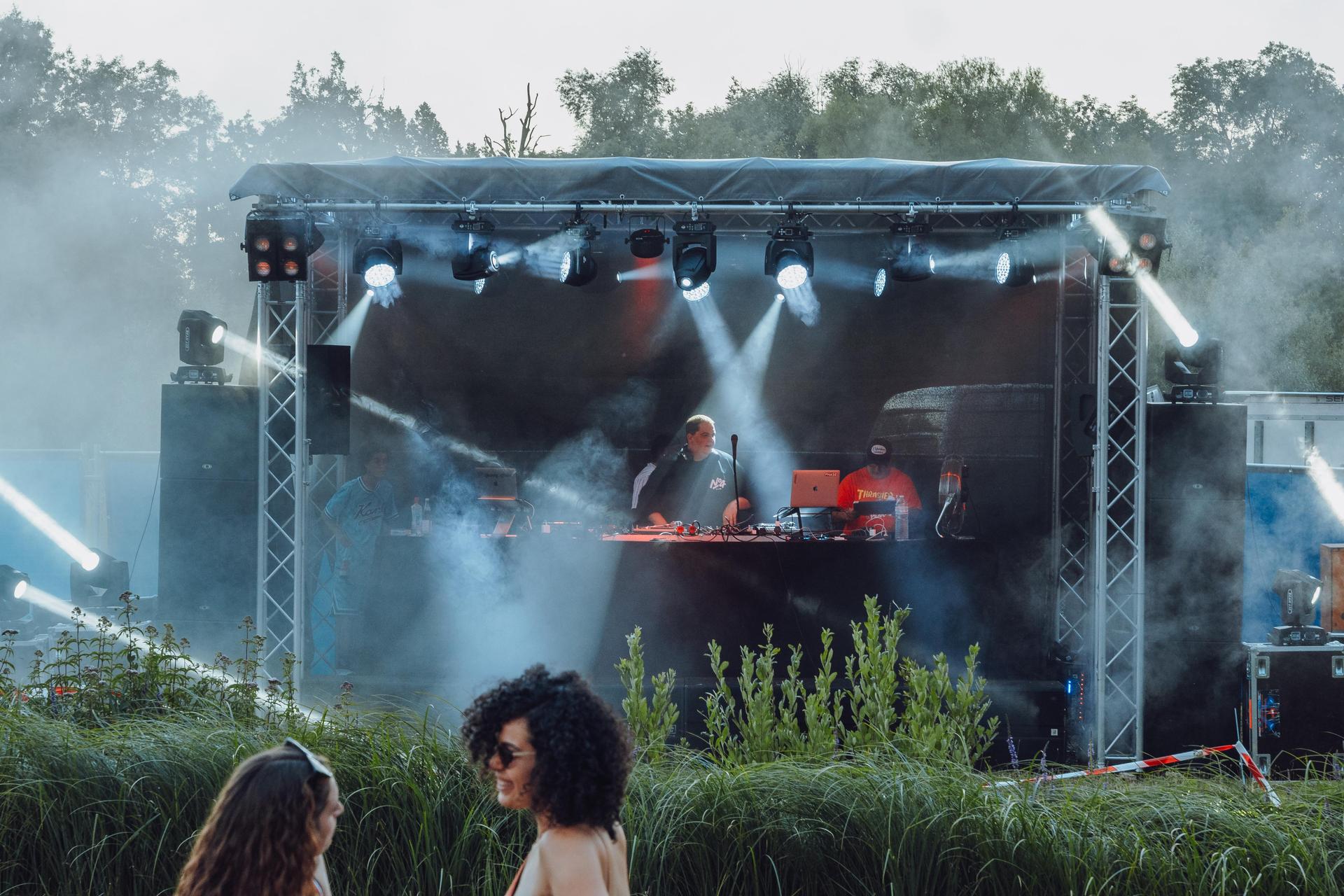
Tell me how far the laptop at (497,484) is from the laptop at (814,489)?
208cm

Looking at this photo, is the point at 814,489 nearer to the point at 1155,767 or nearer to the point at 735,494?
the point at 735,494

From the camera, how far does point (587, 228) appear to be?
720 centimetres

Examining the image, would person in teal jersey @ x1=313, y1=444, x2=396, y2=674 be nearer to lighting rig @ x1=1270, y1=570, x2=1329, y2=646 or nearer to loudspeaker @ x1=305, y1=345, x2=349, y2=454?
loudspeaker @ x1=305, y1=345, x2=349, y2=454

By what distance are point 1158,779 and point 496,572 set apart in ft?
15.7

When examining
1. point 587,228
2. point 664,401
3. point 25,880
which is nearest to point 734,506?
point 664,401

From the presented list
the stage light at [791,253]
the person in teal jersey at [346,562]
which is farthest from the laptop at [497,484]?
the stage light at [791,253]

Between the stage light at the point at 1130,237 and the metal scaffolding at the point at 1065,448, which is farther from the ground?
the stage light at the point at 1130,237

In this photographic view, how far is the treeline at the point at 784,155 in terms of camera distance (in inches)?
987

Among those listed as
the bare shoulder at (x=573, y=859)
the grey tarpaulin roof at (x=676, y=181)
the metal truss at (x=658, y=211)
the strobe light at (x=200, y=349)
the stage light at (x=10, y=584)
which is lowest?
the stage light at (x=10, y=584)

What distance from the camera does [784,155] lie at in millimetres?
28484

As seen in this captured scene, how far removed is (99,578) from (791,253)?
5778 mm

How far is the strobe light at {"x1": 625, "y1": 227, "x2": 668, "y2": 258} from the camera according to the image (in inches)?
288

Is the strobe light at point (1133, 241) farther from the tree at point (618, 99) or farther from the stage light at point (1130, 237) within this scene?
the tree at point (618, 99)

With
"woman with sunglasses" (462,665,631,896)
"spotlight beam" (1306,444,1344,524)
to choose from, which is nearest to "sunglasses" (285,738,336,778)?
"woman with sunglasses" (462,665,631,896)
